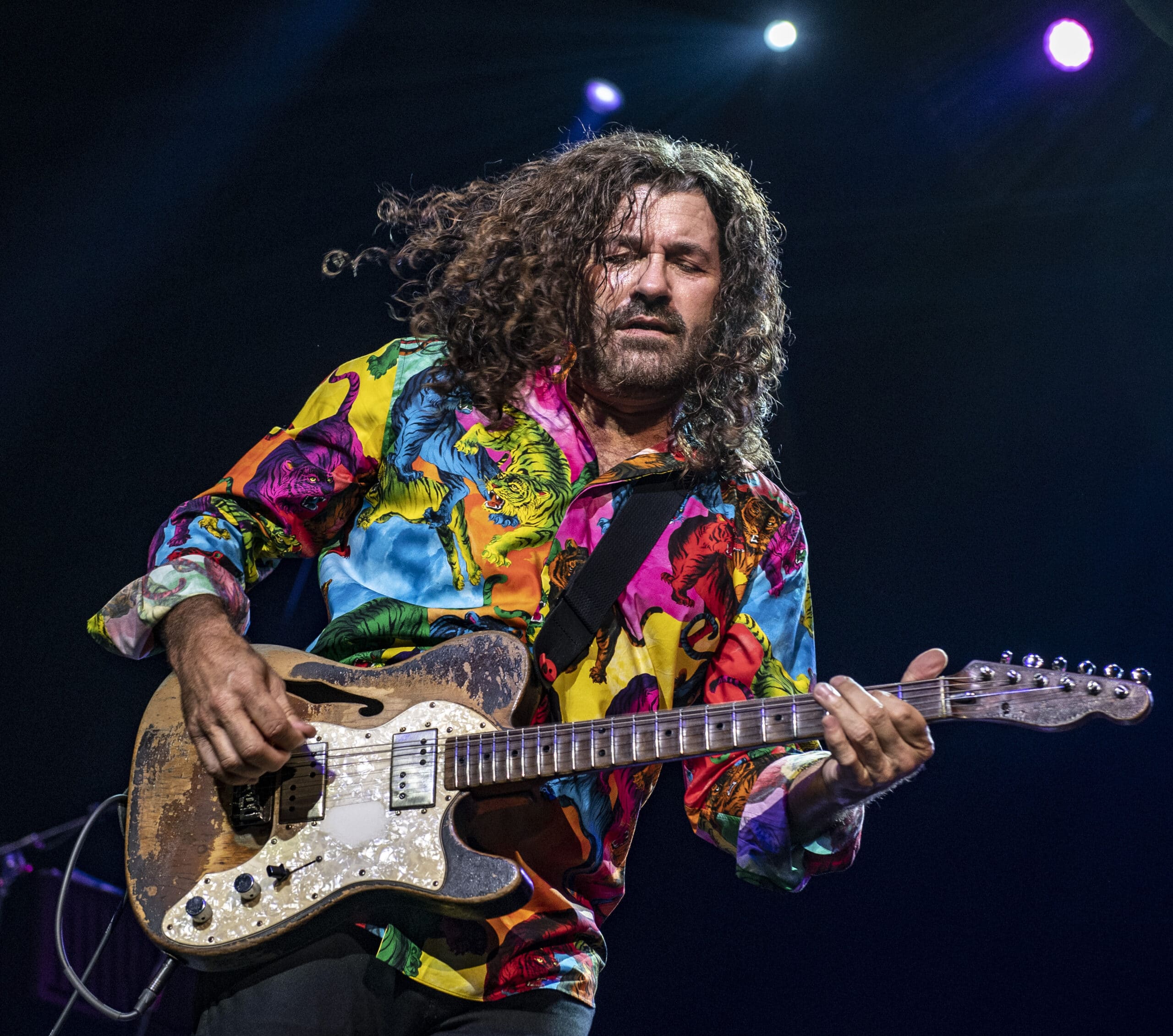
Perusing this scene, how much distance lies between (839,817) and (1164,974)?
2.59 m

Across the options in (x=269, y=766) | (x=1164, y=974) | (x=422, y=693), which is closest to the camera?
(x=269, y=766)

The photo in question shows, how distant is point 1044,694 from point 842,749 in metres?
0.40

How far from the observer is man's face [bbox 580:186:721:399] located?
305cm

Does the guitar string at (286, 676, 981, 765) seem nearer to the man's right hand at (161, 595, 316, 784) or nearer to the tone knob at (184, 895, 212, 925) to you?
the man's right hand at (161, 595, 316, 784)

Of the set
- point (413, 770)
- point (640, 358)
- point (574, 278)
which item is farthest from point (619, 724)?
point (574, 278)

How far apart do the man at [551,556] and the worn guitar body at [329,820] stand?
9 cm

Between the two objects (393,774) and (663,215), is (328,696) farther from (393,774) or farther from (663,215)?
(663,215)

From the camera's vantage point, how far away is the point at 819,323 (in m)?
4.71

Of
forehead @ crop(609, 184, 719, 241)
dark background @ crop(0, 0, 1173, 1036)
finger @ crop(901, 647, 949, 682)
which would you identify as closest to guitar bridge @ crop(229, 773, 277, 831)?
finger @ crop(901, 647, 949, 682)

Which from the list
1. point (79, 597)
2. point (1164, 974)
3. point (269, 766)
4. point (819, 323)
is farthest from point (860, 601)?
point (79, 597)

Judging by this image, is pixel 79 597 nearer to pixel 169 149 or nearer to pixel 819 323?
pixel 169 149

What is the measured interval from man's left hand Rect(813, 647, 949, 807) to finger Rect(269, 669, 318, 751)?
1045 mm

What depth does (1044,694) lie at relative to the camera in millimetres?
2031

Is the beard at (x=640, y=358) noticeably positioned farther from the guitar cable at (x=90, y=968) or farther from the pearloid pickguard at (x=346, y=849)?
the guitar cable at (x=90, y=968)
